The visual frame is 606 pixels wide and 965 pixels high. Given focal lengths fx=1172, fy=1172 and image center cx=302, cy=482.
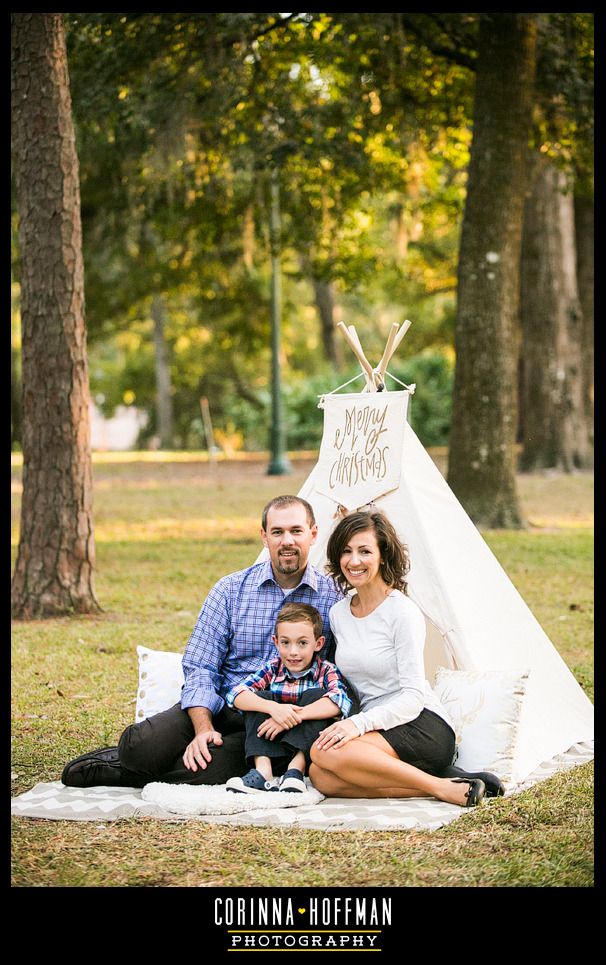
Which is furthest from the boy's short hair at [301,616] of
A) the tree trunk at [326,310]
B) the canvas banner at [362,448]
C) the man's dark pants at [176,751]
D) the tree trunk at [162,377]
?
the tree trunk at [162,377]

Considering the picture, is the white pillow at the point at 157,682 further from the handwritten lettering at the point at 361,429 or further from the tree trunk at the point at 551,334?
the tree trunk at the point at 551,334

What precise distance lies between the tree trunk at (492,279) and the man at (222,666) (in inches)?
247

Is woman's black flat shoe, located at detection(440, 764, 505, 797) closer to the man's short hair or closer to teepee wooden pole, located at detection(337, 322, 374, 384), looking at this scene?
the man's short hair

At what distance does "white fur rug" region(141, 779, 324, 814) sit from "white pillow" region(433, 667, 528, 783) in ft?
2.10

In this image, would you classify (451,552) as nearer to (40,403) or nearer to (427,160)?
(40,403)

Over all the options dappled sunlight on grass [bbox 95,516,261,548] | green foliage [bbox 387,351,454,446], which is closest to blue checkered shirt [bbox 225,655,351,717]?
dappled sunlight on grass [bbox 95,516,261,548]

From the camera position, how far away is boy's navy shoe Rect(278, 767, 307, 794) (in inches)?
156

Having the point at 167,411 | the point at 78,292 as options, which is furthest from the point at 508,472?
the point at 167,411

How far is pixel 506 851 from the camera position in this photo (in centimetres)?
344

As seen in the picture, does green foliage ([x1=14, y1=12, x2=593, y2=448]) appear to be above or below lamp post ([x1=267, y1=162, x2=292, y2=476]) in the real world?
above

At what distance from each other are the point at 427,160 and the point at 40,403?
7.71 m

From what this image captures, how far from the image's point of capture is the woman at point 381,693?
3920mm

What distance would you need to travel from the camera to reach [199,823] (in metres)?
3.73

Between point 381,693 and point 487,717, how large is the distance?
1.46 ft
